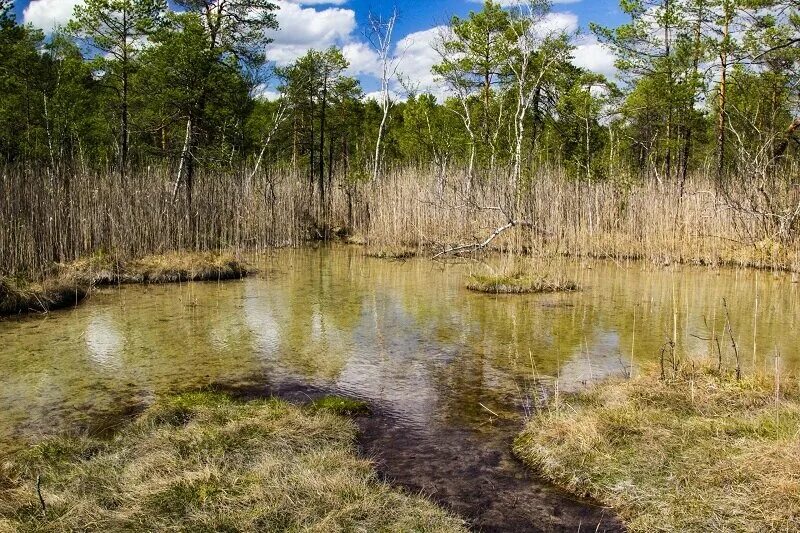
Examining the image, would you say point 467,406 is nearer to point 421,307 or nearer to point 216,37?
point 421,307

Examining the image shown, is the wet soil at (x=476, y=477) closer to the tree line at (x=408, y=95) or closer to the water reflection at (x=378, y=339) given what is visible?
the water reflection at (x=378, y=339)

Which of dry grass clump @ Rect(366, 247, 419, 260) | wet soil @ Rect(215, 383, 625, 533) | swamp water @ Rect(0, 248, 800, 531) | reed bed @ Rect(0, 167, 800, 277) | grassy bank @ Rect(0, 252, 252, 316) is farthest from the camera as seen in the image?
dry grass clump @ Rect(366, 247, 419, 260)

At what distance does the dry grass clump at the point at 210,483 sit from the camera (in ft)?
7.50

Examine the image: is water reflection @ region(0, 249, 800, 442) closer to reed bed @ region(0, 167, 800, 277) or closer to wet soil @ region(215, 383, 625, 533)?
wet soil @ region(215, 383, 625, 533)

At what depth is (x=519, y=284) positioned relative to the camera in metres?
7.93

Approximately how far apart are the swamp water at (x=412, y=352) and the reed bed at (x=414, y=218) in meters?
1.09

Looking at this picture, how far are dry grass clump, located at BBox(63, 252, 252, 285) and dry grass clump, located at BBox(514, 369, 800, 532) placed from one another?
641 cm

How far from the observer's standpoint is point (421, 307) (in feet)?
23.2

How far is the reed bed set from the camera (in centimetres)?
758

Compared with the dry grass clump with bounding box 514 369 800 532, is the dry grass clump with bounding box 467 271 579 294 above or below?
above

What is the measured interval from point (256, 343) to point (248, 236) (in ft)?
21.4

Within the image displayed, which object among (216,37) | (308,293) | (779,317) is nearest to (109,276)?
(308,293)

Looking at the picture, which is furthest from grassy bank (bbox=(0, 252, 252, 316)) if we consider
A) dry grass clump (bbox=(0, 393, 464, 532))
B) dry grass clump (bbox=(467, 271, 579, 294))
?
dry grass clump (bbox=(0, 393, 464, 532))

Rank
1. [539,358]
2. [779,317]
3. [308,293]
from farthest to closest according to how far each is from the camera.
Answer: [308,293] < [779,317] < [539,358]
